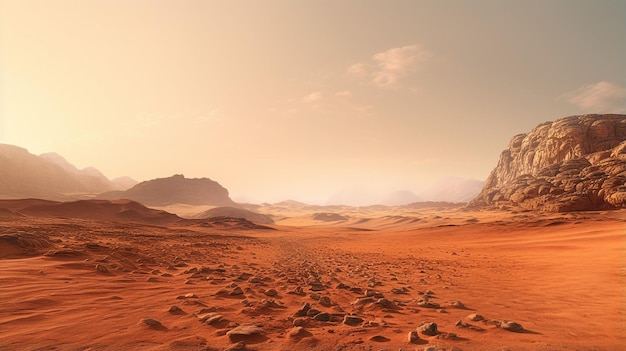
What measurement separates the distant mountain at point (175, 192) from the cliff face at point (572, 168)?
4117 inches

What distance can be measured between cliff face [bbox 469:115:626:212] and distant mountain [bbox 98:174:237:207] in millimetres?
104569

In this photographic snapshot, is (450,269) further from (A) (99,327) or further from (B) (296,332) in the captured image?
(A) (99,327)

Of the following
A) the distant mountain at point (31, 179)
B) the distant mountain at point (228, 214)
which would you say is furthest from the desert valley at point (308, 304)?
the distant mountain at point (31, 179)

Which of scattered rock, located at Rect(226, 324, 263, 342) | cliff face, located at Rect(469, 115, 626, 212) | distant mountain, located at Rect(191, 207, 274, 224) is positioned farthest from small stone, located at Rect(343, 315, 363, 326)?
distant mountain, located at Rect(191, 207, 274, 224)

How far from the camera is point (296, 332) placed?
3.89 m

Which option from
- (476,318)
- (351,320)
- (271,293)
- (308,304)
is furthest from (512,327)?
(271,293)

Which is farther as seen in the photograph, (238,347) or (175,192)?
(175,192)

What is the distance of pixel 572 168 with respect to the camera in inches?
1768

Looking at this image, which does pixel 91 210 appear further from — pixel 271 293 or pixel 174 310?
pixel 174 310

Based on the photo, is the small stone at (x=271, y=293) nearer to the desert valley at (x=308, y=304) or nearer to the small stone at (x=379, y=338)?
the desert valley at (x=308, y=304)

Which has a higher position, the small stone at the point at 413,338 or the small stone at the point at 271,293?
the small stone at the point at 413,338

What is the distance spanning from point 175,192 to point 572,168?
121m

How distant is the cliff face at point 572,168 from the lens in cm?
3488

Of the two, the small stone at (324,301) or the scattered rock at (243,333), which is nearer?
the scattered rock at (243,333)
